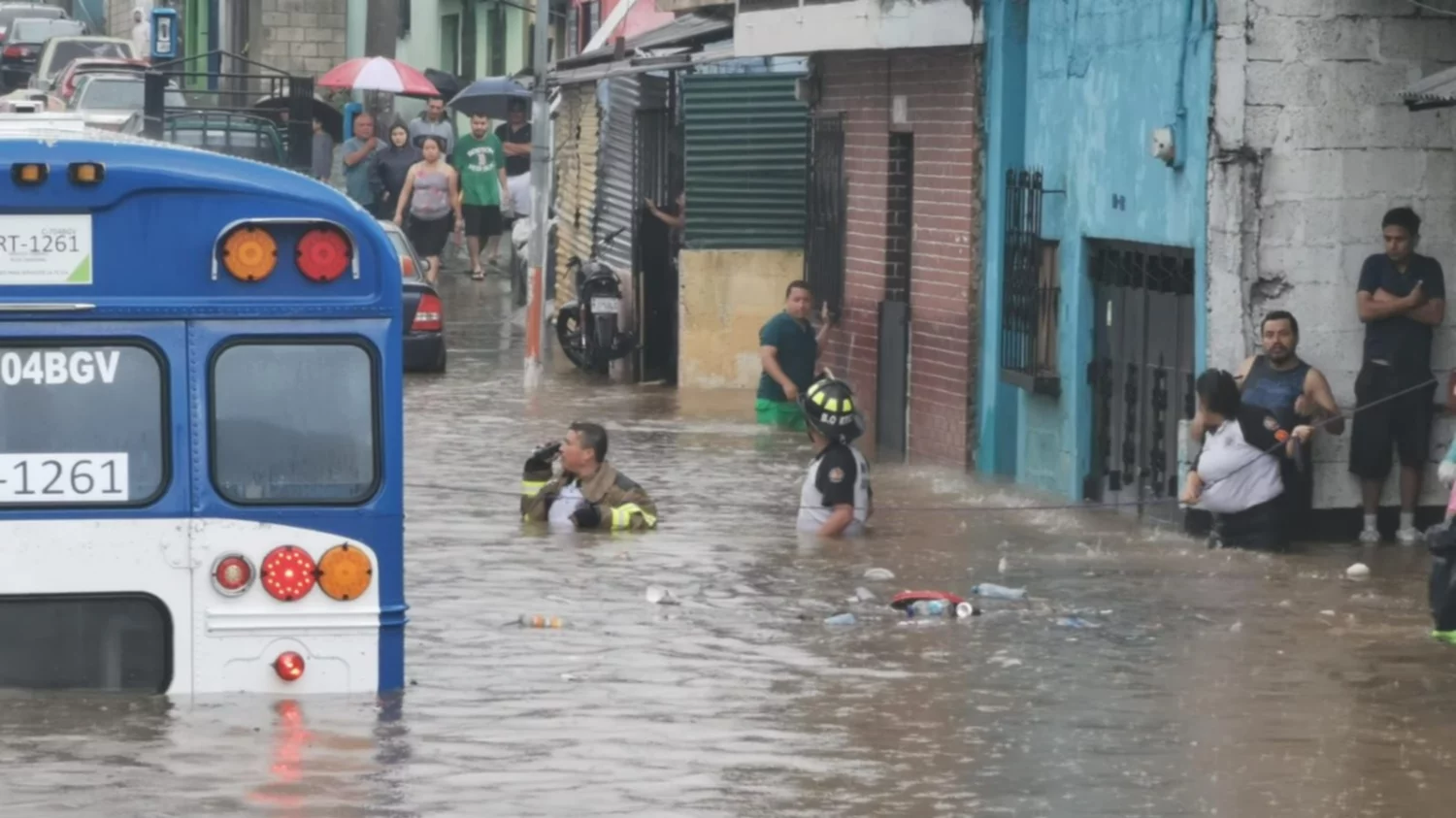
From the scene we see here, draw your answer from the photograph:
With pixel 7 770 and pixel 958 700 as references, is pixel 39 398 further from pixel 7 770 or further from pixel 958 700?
pixel 958 700

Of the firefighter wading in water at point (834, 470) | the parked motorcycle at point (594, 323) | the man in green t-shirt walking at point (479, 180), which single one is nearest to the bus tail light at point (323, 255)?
the firefighter wading in water at point (834, 470)

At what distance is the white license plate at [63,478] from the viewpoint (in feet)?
30.3

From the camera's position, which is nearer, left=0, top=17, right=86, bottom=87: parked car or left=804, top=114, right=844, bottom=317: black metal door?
left=804, top=114, right=844, bottom=317: black metal door

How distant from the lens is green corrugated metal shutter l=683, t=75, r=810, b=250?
2656 centimetres

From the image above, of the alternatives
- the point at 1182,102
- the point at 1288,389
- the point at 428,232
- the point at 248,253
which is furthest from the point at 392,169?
the point at 248,253

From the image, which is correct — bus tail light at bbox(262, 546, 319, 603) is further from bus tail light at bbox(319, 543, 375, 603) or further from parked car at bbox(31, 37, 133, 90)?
parked car at bbox(31, 37, 133, 90)

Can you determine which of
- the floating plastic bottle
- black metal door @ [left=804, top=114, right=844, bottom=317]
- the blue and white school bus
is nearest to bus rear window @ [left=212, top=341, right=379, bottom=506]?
the blue and white school bus

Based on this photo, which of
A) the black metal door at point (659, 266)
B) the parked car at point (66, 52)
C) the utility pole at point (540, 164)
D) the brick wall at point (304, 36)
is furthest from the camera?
the brick wall at point (304, 36)

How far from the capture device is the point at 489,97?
38.4 m

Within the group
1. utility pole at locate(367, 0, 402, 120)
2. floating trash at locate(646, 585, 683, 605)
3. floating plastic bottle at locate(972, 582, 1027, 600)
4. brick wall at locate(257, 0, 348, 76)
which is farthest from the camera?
brick wall at locate(257, 0, 348, 76)

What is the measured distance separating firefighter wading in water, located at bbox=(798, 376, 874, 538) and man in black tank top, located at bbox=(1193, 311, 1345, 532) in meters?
1.83

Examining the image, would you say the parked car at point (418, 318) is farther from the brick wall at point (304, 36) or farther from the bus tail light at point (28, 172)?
the brick wall at point (304, 36)

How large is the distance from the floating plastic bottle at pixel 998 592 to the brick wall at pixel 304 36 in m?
44.3

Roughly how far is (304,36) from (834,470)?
141 feet
